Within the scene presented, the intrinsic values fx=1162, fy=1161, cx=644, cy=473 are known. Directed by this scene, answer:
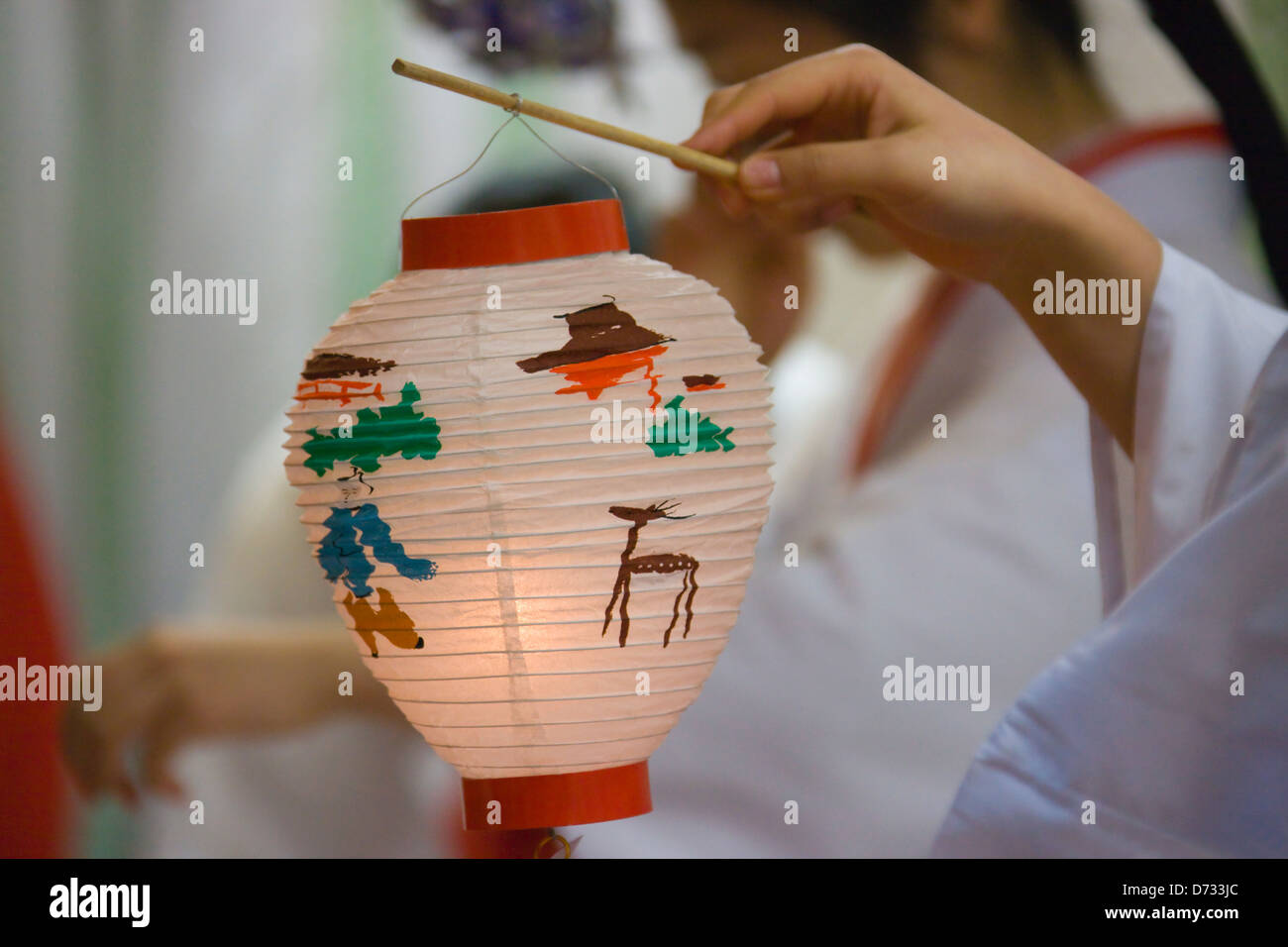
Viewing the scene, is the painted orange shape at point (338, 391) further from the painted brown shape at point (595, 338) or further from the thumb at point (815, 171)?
the thumb at point (815, 171)

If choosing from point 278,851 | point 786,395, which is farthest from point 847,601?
point 278,851

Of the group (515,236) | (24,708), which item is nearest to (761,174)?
(515,236)

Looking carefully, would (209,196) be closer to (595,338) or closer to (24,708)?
(24,708)

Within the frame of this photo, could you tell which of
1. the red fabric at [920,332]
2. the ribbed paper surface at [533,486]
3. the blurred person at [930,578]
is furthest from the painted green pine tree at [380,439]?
the red fabric at [920,332]

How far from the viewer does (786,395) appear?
1622 mm

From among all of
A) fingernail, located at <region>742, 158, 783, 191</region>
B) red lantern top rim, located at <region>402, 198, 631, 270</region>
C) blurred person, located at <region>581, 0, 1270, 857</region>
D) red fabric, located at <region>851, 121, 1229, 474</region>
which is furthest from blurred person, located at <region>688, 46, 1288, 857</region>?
red fabric, located at <region>851, 121, 1229, 474</region>

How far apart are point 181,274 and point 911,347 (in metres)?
0.87

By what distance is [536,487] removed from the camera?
50cm

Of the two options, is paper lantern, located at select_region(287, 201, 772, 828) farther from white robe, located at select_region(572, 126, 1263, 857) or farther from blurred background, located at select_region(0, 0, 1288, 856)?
blurred background, located at select_region(0, 0, 1288, 856)
